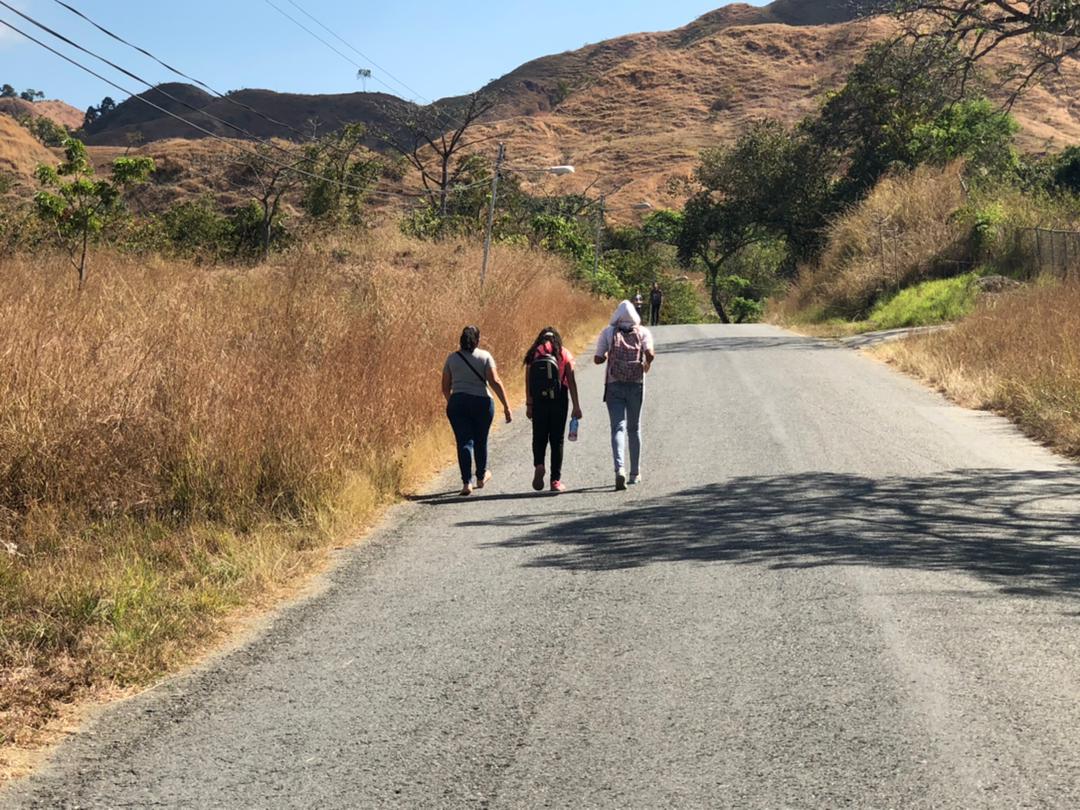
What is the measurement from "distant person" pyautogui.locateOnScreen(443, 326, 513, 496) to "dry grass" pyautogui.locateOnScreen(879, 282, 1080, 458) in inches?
254

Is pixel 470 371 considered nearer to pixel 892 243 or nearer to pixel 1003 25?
pixel 1003 25

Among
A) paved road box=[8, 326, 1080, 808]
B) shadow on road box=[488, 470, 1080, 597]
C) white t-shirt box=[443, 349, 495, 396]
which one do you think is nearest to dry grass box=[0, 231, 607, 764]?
paved road box=[8, 326, 1080, 808]

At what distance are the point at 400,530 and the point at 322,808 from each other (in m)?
5.41

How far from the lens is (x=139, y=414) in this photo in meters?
9.86

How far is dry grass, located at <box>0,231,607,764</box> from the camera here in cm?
654

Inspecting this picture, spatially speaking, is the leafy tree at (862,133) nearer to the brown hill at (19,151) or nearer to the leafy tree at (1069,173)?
the leafy tree at (1069,173)

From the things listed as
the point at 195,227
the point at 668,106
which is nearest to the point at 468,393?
the point at 195,227

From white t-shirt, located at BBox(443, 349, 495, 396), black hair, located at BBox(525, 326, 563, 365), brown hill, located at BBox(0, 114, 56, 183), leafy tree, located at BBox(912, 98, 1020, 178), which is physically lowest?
white t-shirt, located at BBox(443, 349, 495, 396)

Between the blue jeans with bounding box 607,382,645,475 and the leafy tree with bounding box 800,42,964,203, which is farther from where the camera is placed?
the leafy tree with bounding box 800,42,964,203

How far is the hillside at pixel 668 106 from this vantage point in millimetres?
127812

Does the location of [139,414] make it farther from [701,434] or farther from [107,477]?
[701,434]

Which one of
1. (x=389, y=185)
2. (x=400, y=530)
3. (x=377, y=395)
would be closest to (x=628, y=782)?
(x=400, y=530)

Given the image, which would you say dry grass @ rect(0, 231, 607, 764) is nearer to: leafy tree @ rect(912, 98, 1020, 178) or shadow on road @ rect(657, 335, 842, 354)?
shadow on road @ rect(657, 335, 842, 354)

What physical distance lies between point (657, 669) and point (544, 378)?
5973 mm
